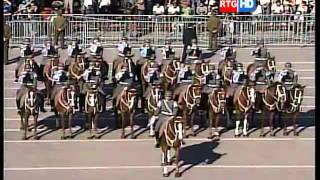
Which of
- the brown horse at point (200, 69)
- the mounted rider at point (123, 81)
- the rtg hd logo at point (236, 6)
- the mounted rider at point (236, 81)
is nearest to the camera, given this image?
the mounted rider at point (123, 81)

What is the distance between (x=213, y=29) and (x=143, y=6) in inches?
129

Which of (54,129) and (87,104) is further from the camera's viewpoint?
A: (54,129)

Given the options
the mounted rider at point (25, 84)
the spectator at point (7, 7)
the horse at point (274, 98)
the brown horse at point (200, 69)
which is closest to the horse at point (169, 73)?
the brown horse at point (200, 69)

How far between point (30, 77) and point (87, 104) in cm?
134

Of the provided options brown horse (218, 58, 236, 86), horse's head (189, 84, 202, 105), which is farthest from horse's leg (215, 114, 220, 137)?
brown horse (218, 58, 236, 86)

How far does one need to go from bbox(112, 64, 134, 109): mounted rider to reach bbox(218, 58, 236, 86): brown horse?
205 centimetres

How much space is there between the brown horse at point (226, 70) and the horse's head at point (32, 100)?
412 cm

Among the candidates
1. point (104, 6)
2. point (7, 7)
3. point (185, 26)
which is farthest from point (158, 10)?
point (7, 7)

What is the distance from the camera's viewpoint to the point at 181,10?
2830cm

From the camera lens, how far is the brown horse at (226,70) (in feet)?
58.1

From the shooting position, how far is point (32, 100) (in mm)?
15844

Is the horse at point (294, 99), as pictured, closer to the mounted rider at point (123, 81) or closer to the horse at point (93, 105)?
the mounted rider at point (123, 81)

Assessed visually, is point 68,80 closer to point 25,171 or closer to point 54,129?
point 54,129

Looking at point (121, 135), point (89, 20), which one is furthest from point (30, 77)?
point (89, 20)
